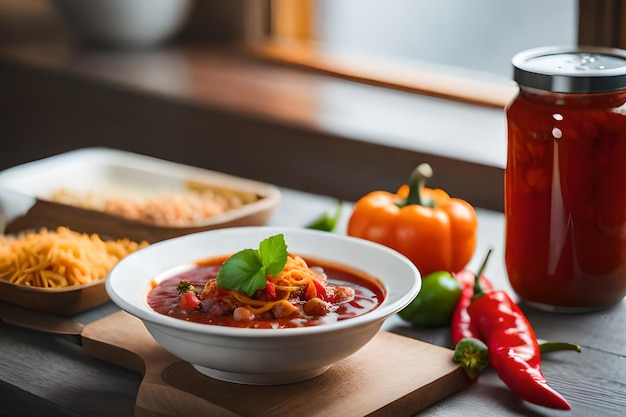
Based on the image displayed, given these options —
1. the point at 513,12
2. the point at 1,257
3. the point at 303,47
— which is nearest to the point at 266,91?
the point at 303,47

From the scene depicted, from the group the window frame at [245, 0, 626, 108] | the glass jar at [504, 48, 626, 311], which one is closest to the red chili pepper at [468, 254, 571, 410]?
the glass jar at [504, 48, 626, 311]

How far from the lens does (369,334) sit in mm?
1226

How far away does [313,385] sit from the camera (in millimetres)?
1252

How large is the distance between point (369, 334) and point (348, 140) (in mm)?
1492

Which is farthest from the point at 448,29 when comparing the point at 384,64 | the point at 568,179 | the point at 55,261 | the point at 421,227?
the point at 55,261

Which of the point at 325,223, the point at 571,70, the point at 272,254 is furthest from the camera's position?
the point at 325,223

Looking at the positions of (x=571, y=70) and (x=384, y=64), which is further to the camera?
(x=384, y=64)

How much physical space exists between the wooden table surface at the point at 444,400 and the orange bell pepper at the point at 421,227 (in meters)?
0.15

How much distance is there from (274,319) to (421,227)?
0.51 m

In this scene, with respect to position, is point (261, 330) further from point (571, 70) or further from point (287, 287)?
point (571, 70)

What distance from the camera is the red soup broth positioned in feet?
3.93

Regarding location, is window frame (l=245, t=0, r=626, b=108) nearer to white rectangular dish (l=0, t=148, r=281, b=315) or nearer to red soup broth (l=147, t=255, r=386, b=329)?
white rectangular dish (l=0, t=148, r=281, b=315)

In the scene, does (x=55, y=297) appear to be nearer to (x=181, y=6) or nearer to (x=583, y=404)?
(x=583, y=404)

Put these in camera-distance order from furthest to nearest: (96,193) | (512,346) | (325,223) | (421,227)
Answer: (96,193)
(325,223)
(421,227)
(512,346)
